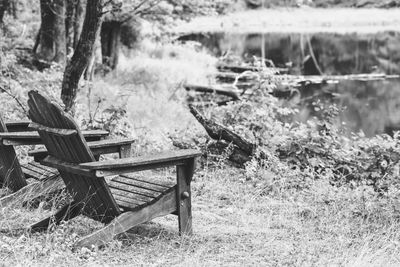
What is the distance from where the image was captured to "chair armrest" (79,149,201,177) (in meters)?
3.88

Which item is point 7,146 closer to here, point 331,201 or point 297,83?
point 331,201

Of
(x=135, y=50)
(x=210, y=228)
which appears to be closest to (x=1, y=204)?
(x=210, y=228)

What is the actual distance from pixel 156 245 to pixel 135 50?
1636cm

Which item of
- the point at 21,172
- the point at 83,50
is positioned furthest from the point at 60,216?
the point at 83,50

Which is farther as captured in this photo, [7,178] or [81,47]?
[81,47]

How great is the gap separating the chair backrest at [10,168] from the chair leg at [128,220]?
134 centimetres

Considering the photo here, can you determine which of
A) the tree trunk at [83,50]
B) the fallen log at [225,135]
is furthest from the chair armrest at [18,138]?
the fallen log at [225,135]

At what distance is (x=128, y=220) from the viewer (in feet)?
13.8

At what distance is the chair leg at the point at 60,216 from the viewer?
448 centimetres

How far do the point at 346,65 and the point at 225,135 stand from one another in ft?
62.2

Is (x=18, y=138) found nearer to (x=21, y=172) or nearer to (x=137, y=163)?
(x=21, y=172)

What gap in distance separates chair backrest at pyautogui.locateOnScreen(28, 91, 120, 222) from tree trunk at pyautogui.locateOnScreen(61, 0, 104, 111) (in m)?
2.79

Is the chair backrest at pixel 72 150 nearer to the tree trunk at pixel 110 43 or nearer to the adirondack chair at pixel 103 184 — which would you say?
the adirondack chair at pixel 103 184

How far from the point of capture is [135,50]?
20.2 metres
